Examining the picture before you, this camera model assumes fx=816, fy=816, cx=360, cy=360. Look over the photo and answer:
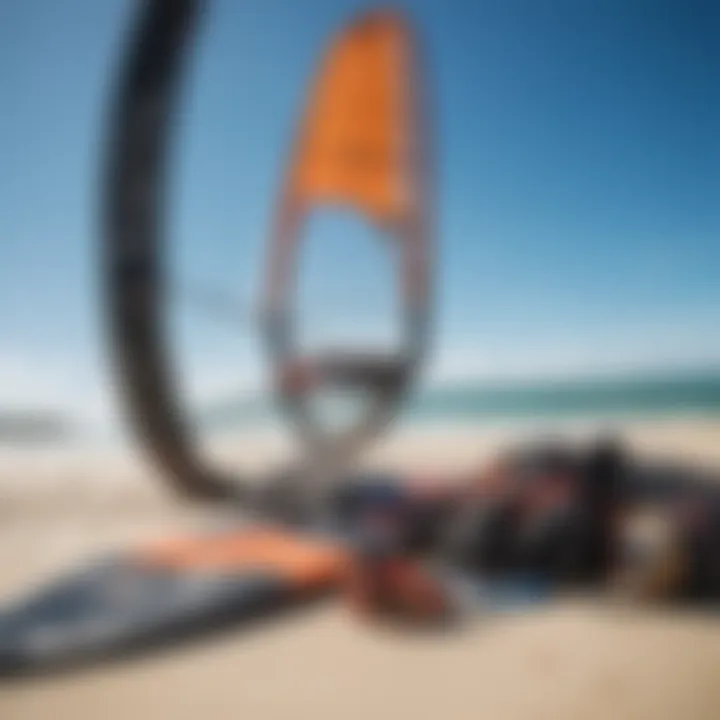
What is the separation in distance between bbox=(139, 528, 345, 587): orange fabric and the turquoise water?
0.71 ft

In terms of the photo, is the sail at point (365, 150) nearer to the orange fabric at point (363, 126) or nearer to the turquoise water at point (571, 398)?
the orange fabric at point (363, 126)

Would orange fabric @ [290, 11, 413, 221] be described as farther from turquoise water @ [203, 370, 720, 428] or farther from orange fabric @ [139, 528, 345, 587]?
orange fabric @ [139, 528, 345, 587]

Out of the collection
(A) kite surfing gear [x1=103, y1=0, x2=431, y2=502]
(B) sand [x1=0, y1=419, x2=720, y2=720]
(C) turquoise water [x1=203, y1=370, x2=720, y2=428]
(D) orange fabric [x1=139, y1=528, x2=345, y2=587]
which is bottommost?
(B) sand [x1=0, y1=419, x2=720, y2=720]

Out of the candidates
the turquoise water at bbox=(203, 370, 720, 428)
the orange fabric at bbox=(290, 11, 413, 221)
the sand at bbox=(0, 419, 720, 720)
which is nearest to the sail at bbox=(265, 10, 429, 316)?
the orange fabric at bbox=(290, 11, 413, 221)

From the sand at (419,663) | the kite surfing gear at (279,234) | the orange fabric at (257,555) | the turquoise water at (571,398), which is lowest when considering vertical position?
the sand at (419,663)

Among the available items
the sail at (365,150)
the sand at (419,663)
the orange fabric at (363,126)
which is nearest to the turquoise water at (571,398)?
the sand at (419,663)

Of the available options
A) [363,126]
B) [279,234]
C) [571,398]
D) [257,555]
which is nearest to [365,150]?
[363,126]

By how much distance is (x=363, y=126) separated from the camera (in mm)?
1282

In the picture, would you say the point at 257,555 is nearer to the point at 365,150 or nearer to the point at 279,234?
the point at 279,234

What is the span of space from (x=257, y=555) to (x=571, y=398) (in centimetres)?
47

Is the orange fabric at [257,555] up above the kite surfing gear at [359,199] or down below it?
below

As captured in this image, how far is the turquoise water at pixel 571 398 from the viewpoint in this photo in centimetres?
103

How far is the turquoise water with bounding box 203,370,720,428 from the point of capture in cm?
103

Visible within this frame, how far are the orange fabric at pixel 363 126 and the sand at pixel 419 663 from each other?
415 millimetres
